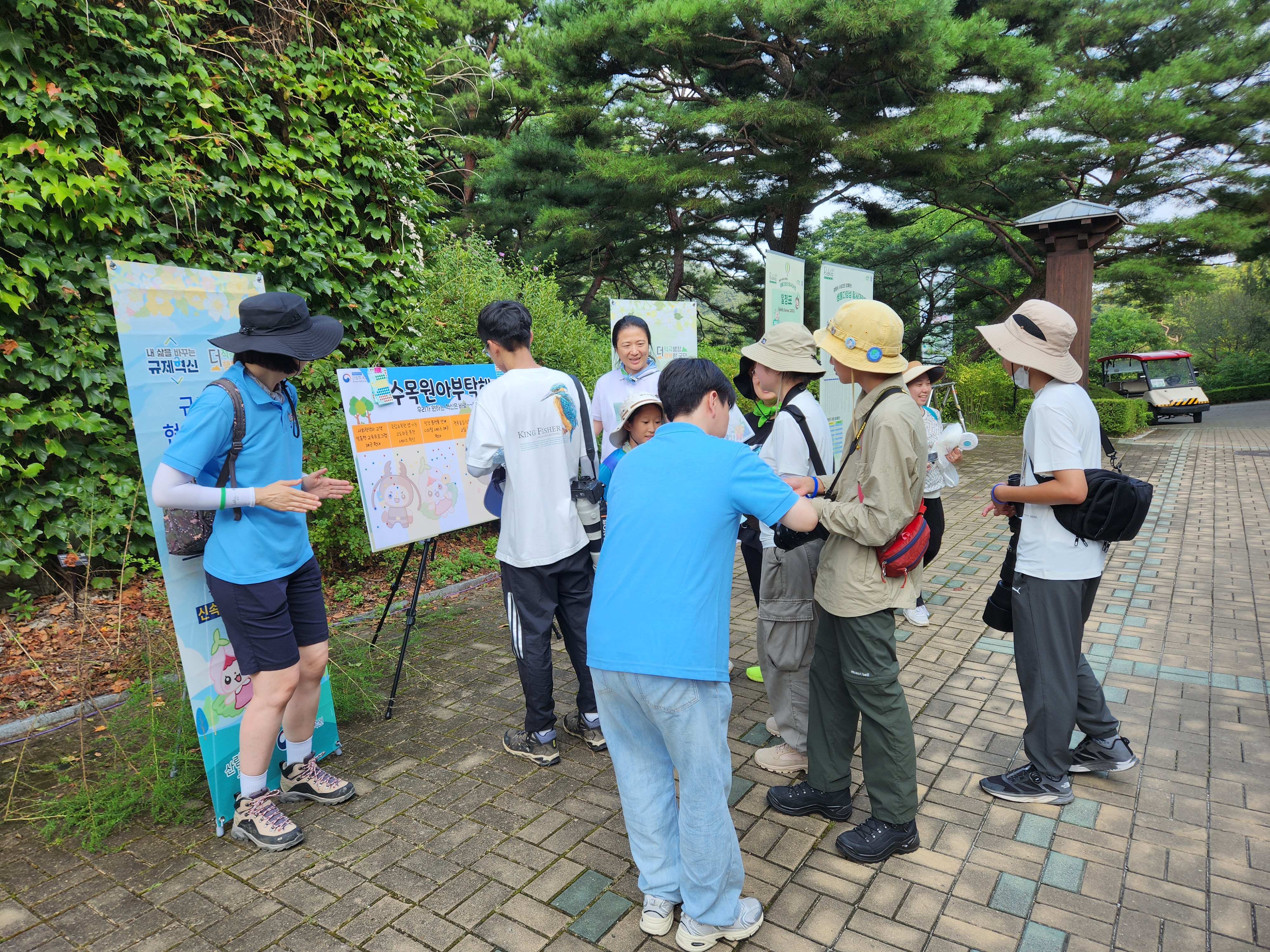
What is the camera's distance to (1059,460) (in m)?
2.64

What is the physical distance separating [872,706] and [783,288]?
4.32 meters

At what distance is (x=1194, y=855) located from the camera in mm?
2539

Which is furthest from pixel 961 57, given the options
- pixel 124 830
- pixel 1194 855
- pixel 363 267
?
pixel 124 830

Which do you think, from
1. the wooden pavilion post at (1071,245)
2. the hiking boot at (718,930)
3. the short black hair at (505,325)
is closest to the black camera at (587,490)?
the short black hair at (505,325)

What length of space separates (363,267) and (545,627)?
13.6 ft

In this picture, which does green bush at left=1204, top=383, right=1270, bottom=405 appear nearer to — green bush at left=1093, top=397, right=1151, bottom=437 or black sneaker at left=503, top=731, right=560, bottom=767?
green bush at left=1093, top=397, right=1151, bottom=437

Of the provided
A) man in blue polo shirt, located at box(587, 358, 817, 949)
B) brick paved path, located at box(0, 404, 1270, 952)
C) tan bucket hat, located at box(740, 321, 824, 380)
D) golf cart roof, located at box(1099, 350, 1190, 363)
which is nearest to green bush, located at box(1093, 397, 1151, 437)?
golf cart roof, located at box(1099, 350, 1190, 363)

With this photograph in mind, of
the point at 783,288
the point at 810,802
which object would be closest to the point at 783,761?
the point at 810,802

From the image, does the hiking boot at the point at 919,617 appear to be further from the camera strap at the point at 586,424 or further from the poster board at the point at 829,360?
the camera strap at the point at 586,424

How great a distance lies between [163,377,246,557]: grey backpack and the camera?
251 centimetres

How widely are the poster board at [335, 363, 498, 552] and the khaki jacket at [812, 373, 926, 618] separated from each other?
1.66 m

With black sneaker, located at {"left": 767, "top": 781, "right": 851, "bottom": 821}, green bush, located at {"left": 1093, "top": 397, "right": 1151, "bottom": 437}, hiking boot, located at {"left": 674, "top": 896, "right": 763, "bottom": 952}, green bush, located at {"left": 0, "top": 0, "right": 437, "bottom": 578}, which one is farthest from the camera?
green bush, located at {"left": 1093, "top": 397, "right": 1151, "bottom": 437}

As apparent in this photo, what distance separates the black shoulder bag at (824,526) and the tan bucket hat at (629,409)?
2.06 ft

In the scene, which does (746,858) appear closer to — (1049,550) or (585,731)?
(585,731)
